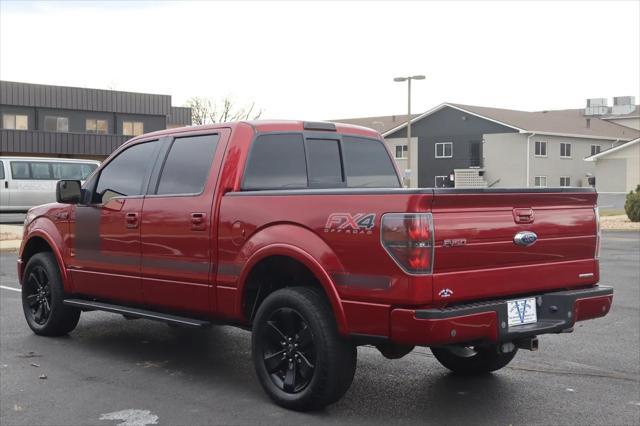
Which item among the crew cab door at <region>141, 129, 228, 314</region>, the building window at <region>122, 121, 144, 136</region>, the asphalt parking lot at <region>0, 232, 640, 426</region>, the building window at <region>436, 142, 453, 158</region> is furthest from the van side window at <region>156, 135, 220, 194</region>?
the building window at <region>436, 142, 453, 158</region>

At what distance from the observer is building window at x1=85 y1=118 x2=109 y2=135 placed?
48.4 meters

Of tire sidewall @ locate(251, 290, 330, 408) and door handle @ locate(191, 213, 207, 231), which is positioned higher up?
door handle @ locate(191, 213, 207, 231)

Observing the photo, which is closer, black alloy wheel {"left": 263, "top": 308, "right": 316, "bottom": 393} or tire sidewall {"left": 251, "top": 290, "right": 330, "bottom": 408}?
tire sidewall {"left": 251, "top": 290, "right": 330, "bottom": 408}

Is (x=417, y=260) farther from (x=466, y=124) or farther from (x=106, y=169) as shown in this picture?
(x=466, y=124)

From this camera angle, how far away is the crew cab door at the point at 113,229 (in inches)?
265

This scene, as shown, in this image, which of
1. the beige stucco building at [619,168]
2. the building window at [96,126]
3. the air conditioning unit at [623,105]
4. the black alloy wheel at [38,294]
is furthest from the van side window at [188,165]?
the air conditioning unit at [623,105]

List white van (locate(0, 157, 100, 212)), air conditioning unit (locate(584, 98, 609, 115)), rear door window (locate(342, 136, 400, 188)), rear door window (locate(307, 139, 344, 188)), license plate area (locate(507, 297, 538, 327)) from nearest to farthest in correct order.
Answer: license plate area (locate(507, 297, 538, 327)) → rear door window (locate(307, 139, 344, 188)) → rear door window (locate(342, 136, 400, 188)) → white van (locate(0, 157, 100, 212)) → air conditioning unit (locate(584, 98, 609, 115))

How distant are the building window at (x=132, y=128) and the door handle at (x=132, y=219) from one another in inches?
1730

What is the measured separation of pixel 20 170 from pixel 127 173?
2020 centimetres

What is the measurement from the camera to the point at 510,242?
510 centimetres

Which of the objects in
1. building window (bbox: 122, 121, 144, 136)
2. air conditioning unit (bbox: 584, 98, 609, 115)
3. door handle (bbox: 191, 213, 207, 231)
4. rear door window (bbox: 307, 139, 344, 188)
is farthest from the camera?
air conditioning unit (bbox: 584, 98, 609, 115)

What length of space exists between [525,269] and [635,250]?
48.1 feet

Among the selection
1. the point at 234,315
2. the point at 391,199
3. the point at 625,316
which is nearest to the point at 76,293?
the point at 234,315

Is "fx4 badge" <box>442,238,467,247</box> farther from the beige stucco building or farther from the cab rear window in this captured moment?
the beige stucco building
